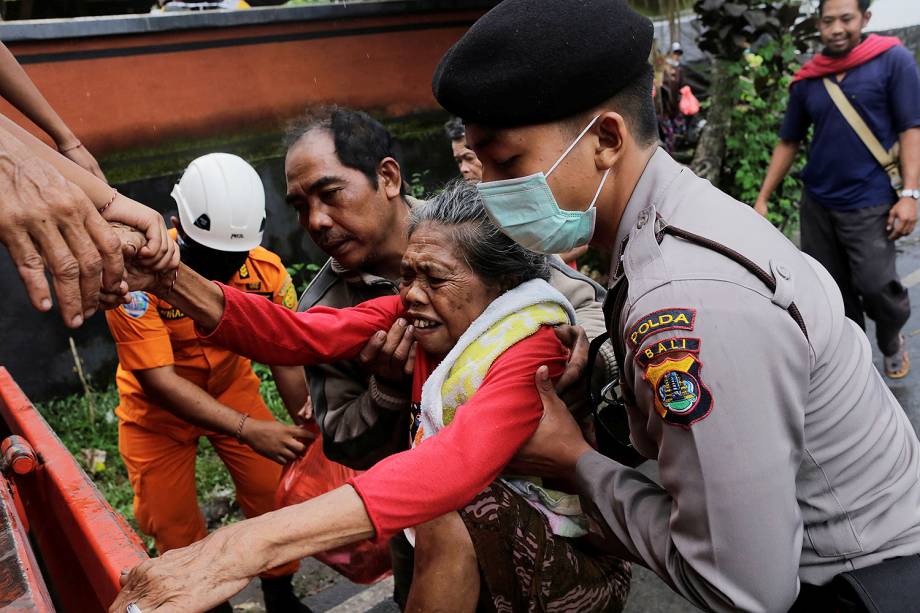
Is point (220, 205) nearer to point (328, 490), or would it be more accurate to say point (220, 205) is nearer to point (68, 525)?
point (328, 490)

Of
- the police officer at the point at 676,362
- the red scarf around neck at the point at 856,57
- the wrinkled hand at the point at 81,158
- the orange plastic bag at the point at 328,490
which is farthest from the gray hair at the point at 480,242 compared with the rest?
the red scarf around neck at the point at 856,57

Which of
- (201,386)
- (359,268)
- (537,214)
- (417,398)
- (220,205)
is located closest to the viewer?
(537,214)

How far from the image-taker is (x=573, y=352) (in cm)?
206

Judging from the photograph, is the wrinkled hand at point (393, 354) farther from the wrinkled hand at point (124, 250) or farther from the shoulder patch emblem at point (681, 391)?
the shoulder patch emblem at point (681, 391)

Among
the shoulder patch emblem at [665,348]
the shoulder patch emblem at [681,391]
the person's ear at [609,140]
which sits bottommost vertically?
the shoulder patch emblem at [681,391]

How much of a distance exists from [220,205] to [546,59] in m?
2.12

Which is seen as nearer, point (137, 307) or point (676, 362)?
point (676, 362)

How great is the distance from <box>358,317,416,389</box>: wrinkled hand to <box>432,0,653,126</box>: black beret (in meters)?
0.85

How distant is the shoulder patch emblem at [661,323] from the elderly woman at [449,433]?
526 millimetres

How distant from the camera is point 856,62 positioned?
4.65 meters

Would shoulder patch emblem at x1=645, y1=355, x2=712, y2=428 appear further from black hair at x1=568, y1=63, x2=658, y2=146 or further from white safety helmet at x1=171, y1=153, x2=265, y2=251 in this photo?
white safety helmet at x1=171, y1=153, x2=265, y2=251

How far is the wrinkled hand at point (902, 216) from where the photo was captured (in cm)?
459

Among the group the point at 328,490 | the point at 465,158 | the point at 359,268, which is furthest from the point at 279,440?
the point at 465,158

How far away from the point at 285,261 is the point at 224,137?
1109 mm
